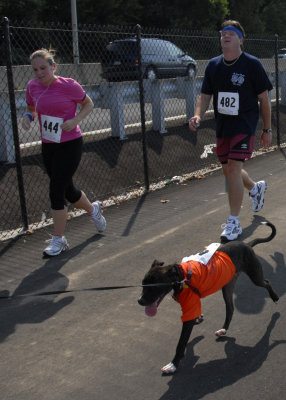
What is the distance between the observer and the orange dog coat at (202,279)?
121 inches

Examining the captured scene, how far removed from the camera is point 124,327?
3750mm

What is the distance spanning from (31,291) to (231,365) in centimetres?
200

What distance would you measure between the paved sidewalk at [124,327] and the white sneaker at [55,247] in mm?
74

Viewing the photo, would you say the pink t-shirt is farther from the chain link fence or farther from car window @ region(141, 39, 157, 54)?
car window @ region(141, 39, 157, 54)

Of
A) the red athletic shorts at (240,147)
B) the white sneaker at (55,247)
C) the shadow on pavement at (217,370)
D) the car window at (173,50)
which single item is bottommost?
the white sneaker at (55,247)

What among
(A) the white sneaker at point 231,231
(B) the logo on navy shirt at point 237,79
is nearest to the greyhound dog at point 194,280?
(A) the white sneaker at point 231,231

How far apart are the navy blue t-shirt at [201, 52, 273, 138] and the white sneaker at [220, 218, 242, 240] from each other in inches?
38.0

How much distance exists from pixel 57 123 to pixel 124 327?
90.4 inches

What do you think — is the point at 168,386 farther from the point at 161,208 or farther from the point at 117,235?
the point at 161,208

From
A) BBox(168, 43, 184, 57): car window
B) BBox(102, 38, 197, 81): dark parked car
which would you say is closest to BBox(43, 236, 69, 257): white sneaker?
BBox(102, 38, 197, 81): dark parked car

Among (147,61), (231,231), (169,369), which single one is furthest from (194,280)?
(147,61)

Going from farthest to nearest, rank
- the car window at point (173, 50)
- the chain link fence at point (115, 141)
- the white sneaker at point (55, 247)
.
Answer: the car window at point (173, 50) < the chain link fence at point (115, 141) < the white sneaker at point (55, 247)

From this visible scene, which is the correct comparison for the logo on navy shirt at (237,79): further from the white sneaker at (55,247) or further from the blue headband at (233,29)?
the white sneaker at (55,247)

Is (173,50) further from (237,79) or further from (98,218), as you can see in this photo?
(98,218)
